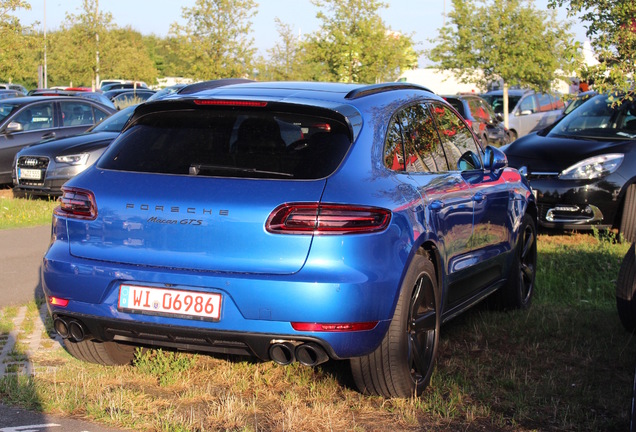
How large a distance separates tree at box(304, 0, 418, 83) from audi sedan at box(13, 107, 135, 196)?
13.3 m

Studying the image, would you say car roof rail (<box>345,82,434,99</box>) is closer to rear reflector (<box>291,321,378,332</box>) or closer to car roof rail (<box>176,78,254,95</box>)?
car roof rail (<box>176,78,254,95</box>)

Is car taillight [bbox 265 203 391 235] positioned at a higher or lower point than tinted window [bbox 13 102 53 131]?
higher

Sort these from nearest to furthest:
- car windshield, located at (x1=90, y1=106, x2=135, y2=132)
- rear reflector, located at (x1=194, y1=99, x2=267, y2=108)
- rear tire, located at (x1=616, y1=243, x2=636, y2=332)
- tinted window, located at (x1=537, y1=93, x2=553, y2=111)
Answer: rear reflector, located at (x1=194, y1=99, x2=267, y2=108), rear tire, located at (x1=616, y1=243, x2=636, y2=332), car windshield, located at (x1=90, y1=106, x2=135, y2=132), tinted window, located at (x1=537, y1=93, x2=553, y2=111)

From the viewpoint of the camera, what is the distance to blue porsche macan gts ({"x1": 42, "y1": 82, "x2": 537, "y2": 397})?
4266mm

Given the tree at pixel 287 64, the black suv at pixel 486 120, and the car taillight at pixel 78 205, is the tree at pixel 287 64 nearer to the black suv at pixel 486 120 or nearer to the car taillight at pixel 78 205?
the black suv at pixel 486 120

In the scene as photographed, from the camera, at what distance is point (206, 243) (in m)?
4.37

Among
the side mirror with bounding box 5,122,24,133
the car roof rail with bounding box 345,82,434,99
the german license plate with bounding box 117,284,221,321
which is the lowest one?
the side mirror with bounding box 5,122,24,133

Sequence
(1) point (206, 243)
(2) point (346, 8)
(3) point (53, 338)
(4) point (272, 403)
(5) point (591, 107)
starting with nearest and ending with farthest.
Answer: (1) point (206, 243)
(4) point (272, 403)
(3) point (53, 338)
(5) point (591, 107)
(2) point (346, 8)

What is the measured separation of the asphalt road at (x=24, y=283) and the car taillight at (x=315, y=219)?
1299 millimetres

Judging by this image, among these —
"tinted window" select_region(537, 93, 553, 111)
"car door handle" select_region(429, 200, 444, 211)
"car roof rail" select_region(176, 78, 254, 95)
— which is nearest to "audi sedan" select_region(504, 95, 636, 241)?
"car roof rail" select_region(176, 78, 254, 95)

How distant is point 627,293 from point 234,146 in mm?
3073

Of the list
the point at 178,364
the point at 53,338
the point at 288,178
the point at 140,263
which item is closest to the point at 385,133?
the point at 288,178

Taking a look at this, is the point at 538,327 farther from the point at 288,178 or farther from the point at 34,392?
the point at 34,392

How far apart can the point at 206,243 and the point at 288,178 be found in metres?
0.51
